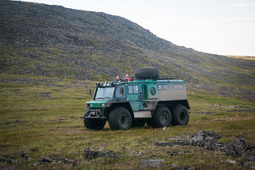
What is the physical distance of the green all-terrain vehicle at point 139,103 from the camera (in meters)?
18.2

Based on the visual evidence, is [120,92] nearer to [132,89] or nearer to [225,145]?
[132,89]

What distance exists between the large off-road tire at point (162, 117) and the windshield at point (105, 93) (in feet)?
12.2

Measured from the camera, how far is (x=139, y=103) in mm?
19812

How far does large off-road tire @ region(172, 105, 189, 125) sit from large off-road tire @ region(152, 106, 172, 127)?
64cm

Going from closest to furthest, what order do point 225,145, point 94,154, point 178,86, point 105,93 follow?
point 94,154 < point 225,145 < point 105,93 < point 178,86

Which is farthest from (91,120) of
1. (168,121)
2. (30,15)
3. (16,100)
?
(30,15)

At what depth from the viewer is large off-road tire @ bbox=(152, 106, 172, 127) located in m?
20.1

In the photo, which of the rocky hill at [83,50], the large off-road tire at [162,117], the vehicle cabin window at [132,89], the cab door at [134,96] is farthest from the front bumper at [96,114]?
the rocky hill at [83,50]

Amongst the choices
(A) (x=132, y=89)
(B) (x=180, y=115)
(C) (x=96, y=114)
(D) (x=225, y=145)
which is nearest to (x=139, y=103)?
(A) (x=132, y=89)

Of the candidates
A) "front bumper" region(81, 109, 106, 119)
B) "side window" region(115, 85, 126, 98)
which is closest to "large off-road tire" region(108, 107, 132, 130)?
"front bumper" region(81, 109, 106, 119)

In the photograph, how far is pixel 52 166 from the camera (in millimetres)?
9555

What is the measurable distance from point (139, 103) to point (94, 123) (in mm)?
3408

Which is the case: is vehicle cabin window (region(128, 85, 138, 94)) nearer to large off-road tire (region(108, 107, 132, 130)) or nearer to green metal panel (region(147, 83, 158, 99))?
green metal panel (region(147, 83, 158, 99))

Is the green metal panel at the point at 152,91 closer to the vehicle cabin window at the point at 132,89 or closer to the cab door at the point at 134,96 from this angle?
the cab door at the point at 134,96
